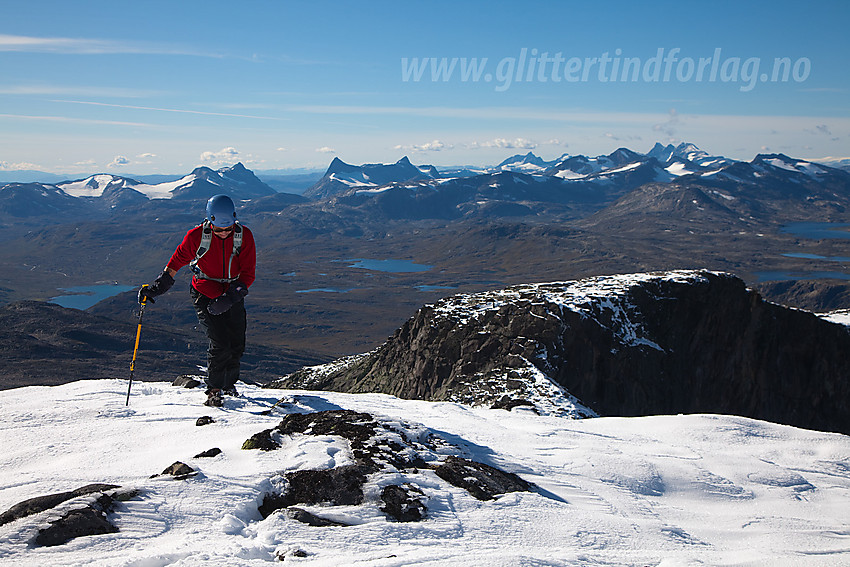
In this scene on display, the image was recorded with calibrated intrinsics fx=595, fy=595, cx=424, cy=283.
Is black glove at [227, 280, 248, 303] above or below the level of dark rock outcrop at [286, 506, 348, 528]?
above

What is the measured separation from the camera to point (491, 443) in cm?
1133

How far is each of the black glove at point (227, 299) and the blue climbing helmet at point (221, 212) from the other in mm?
1239

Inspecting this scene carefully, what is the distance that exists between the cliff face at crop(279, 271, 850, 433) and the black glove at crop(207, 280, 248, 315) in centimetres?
1812

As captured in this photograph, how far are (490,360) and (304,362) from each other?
126371mm

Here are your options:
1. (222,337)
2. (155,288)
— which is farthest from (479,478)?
(155,288)

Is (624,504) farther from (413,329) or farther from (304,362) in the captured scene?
(304,362)

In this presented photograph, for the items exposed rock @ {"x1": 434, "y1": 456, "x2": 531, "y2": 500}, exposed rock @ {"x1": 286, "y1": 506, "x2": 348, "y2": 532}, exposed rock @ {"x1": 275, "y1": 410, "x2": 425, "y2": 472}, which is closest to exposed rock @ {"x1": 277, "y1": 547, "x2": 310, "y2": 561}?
exposed rock @ {"x1": 286, "y1": 506, "x2": 348, "y2": 532}

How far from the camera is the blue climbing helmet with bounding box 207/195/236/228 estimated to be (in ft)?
38.9

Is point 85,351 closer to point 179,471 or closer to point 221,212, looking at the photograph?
point 221,212

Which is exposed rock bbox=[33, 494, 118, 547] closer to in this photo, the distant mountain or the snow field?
the snow field

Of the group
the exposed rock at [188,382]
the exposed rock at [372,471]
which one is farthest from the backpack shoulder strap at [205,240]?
the exposed rock at [188,382]

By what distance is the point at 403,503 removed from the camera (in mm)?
7473

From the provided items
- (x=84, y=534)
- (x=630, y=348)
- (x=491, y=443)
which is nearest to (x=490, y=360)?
(x=630, y=348)

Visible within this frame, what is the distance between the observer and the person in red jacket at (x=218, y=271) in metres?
12.0
